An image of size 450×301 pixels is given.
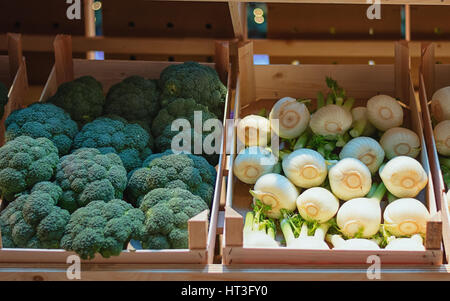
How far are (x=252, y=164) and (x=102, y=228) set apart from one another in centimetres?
61

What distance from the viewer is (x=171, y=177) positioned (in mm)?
2004

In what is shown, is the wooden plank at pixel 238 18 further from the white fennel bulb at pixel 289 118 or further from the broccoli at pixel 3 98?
the broccoli at pixel 3 98

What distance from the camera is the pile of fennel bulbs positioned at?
1925 millimetres

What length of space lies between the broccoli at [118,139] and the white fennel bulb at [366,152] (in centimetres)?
75

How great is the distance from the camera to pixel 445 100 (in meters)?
2.23

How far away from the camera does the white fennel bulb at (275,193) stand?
2.02 m

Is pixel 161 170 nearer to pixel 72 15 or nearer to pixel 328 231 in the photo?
pixel 328 231

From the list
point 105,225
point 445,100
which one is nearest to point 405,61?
point 445,100

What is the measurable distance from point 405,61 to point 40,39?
5.40 ft

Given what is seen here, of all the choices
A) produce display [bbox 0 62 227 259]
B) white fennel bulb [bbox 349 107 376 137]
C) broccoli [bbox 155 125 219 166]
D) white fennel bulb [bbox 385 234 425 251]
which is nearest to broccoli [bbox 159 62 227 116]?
produce display [bbox 0 62 227 259]

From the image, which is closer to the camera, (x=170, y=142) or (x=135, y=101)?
(x=170, y=142)

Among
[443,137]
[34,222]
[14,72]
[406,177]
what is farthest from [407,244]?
[14,72]

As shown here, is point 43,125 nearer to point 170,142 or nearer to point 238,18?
point 170,142

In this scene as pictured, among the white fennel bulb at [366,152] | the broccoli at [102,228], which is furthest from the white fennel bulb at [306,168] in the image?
the broccoli at [102,228]
